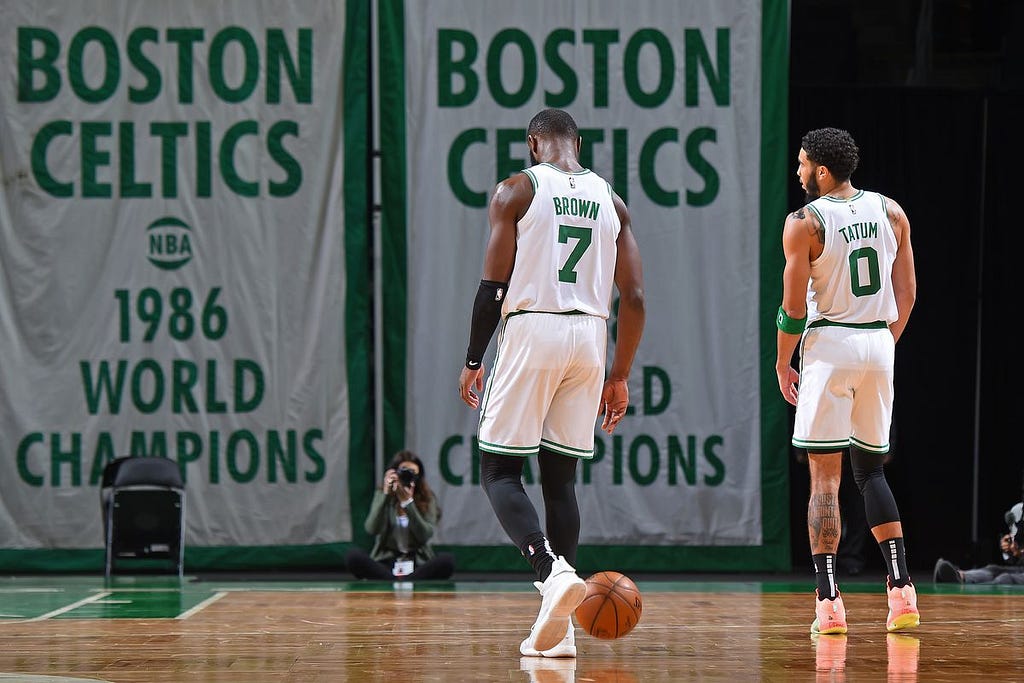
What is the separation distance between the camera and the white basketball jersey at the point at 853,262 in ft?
15.6

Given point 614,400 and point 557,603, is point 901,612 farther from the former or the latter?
point 557,603

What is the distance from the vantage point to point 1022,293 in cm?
1006

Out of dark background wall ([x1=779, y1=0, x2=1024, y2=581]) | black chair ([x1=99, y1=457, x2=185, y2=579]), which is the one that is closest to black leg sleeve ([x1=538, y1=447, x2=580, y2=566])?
black chair ([x1=99, y1=457, x2=185, y2=579])

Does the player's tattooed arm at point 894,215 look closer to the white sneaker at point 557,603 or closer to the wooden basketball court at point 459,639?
the wooden basketball court at point 459,639

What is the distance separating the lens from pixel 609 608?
3969 mm

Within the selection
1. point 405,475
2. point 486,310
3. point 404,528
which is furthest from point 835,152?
point 404,528

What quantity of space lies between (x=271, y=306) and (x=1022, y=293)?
18.5ft

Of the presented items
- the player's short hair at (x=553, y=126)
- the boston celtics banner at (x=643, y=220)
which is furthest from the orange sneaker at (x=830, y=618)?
the boston celtics banner at (x=643, y=220)

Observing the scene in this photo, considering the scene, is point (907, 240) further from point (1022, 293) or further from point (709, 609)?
point (1022, 293)

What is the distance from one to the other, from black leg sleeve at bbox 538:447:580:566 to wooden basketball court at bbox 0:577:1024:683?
337 millimetres

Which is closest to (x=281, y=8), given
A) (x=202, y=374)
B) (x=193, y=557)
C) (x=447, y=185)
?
(x=447, y=185)

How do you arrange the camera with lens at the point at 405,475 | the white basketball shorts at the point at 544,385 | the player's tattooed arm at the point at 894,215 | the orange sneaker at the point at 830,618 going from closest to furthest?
the white basketball shorts at the point at 544,385 < the orange sneaker at the point at 830,618 < the player's tattooed arm at the point at 894,215 < the camera with lens at the point at 405,475

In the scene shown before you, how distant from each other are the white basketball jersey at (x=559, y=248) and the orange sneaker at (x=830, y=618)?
1333mm

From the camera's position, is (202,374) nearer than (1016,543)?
No
